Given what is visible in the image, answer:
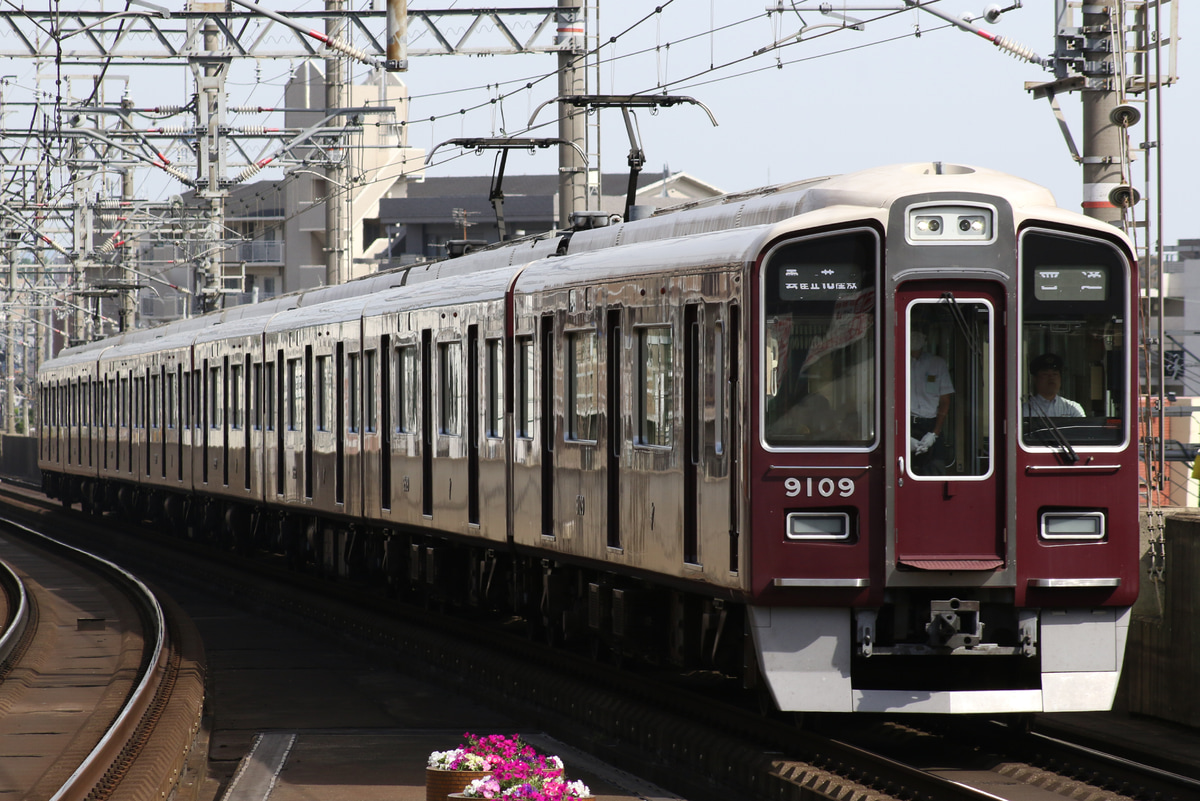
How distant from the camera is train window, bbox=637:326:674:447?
1031cm

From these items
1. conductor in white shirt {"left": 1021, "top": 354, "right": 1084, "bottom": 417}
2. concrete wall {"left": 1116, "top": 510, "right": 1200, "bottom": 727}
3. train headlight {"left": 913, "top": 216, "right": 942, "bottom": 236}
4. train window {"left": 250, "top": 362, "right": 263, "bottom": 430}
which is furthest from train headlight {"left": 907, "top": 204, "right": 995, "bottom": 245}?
train window {"left": 250, "top": 362, "right": 263, "bottom": 430}

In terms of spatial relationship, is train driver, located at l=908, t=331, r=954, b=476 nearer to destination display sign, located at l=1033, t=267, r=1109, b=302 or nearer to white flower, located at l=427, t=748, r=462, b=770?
destination display sign, located at l=1033, t=267, r=1109, b=302

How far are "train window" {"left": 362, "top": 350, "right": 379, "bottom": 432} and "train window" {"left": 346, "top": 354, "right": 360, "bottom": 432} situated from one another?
23 centimetres

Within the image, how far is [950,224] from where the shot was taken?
9.19 meters

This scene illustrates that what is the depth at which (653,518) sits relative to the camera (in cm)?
1052

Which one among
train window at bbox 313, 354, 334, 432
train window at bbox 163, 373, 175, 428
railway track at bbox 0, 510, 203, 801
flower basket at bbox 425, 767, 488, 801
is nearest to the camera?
flower basket at bbox 425, 767, 488, 801

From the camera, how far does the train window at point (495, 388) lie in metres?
13.5

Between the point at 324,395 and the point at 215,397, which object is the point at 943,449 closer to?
the point at 324,395

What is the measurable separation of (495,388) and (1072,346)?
5365mm

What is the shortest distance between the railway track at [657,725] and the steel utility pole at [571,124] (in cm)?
401

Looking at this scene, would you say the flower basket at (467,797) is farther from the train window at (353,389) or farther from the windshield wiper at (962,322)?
the train window at (353,389)

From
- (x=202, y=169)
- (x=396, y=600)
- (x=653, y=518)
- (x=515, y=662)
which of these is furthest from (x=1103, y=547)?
(x=202, y=169)

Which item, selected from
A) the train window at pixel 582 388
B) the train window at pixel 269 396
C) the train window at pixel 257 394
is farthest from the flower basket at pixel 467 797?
the train window at pixel 257 394

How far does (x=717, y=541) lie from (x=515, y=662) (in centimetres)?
367
